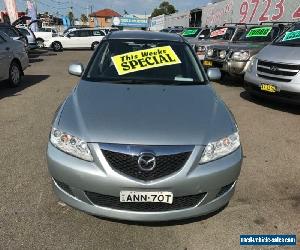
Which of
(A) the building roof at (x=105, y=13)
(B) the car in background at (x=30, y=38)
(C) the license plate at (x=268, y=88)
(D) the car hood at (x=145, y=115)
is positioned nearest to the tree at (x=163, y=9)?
(A) the building roof at (x=105, y=13)

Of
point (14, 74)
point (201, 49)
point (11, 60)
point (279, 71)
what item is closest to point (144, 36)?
point (279, 71)

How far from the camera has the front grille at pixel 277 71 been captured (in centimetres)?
683

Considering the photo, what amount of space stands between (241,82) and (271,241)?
847cm

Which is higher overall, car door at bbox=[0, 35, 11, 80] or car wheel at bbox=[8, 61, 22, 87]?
car door at bbox=[0, 35, 11, 80]

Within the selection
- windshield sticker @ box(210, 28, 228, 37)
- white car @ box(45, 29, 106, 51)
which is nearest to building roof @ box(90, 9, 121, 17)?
white car @ box(45, 29, 106, 51)

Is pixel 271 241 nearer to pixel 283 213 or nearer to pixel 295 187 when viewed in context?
pixel 283 213

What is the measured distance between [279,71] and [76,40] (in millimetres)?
21659

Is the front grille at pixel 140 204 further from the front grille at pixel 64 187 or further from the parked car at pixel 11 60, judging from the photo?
the parked car at pixel 11 60

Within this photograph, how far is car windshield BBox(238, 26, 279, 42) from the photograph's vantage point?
10.6 meters

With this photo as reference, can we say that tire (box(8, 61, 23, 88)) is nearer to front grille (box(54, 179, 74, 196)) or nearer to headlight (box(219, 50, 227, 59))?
headlight (box(219, 50, 227, 59))

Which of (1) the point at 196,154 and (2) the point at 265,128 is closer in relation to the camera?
(1) the point at 196,154

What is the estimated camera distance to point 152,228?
3.12m

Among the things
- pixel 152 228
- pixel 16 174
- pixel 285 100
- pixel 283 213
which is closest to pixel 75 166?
pixel 152 228

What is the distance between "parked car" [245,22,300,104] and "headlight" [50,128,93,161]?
5199 mm
